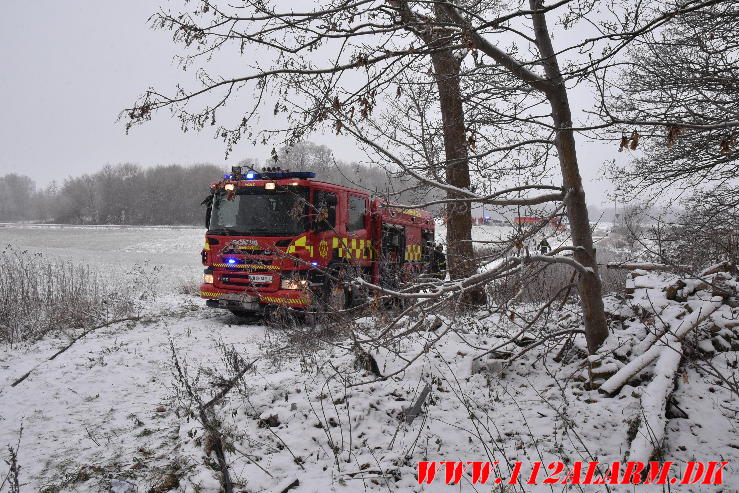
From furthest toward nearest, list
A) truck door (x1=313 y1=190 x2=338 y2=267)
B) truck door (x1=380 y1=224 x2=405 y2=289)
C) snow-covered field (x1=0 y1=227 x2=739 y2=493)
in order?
truck door (x1=380 y1=224 x2=405 y2=289)
truck door (x1=313 y1=190 x2=338 y2=267)
snow-covered field (x1=0 y1=227 x2=739 y2=493)

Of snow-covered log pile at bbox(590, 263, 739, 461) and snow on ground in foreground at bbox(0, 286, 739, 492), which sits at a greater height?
snow-covered log pile at bbox(590, 263, 739, 461)

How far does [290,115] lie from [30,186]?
163 metres

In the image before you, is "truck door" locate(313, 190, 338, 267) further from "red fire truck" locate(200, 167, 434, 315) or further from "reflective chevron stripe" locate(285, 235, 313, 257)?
"reflective chevron stripe" locate(285, 235, 313, 257)

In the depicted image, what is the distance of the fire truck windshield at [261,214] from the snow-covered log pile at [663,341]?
497 centimetres

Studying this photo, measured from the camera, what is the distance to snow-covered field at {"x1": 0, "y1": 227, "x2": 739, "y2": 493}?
3.09 meters

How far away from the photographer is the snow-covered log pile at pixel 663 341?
3152 mm

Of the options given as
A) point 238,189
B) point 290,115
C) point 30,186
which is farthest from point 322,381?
point 30,186

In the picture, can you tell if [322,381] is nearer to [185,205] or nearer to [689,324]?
[689,324]

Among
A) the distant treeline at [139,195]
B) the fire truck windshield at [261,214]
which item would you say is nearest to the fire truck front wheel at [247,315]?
the fire truck windshield at [261,214]

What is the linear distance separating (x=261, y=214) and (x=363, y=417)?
15.9 ft

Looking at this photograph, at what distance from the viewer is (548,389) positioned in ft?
13.3

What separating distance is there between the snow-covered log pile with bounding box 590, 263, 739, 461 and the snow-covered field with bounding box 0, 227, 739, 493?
0.03 metres

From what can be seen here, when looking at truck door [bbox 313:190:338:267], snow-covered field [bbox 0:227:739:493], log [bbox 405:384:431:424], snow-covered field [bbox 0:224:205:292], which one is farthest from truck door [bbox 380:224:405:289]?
snow-covered field [bbox 0:224:205:292]

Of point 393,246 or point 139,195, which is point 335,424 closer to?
point 393,246
